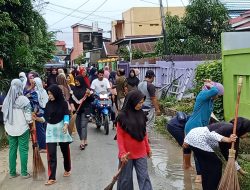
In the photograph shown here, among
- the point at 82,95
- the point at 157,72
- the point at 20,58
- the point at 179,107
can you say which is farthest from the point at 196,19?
the point at 82,95

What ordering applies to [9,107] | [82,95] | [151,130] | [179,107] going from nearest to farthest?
[9,107] → [82,95] → [151,130] → [179,107]

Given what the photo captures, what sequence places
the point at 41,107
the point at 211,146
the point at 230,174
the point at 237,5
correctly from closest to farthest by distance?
the point at 230,174
the point at 211,146
the point at 41,107
the point at 237,5

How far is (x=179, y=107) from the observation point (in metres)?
13.4

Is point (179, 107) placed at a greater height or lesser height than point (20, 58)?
lesser

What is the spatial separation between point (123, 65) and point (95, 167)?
2209 centimetres

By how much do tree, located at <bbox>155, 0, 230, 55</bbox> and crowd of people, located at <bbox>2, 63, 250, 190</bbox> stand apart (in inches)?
482

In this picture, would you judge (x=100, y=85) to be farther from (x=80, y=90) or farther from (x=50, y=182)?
(x=50, y=182)

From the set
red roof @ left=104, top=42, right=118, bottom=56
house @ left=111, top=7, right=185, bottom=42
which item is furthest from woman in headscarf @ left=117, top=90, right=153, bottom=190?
house @ left=111, top=7, right=185, bottom=42

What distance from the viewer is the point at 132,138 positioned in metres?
5.74

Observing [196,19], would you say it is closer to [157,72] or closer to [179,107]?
[157,72]

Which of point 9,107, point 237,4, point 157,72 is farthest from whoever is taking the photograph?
point 237,4

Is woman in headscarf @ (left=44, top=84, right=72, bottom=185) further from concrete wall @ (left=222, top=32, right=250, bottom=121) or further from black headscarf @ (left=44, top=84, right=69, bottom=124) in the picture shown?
concrete wall @ (left=222, top=32, right=250, bottom=121)

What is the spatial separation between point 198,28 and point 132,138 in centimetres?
1877

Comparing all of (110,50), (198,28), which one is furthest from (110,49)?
(198,28)
